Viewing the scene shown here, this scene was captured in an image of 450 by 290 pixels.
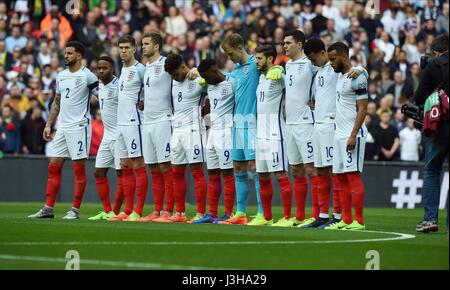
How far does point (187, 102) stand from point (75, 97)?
2.02 m

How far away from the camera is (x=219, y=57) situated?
29906mm

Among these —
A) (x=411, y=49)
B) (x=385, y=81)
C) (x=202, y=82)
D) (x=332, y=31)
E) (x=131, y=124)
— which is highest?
(x=332, y=31)

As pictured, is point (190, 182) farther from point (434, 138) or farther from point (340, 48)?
point (434, 138)

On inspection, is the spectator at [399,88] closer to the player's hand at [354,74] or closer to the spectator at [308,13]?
the spectator at [308,13]

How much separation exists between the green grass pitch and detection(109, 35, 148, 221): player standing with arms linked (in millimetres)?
1422

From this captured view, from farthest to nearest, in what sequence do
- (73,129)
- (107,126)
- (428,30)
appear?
1. (428,30)
2. (107,126)
3. (73,129)

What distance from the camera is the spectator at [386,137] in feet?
88.9

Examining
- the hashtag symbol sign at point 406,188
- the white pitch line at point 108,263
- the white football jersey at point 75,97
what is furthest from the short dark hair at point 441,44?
the hashtag symbol sign at point 406,188

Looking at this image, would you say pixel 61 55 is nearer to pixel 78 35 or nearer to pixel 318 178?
pixel 78 35

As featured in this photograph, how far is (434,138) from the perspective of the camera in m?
14.9

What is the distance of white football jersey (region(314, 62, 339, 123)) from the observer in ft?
53.9

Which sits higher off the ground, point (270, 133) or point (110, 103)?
point (110, 103)

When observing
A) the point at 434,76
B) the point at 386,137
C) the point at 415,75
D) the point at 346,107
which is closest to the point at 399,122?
the point at 386,137

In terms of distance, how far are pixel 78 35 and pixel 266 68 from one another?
47.5 ft
